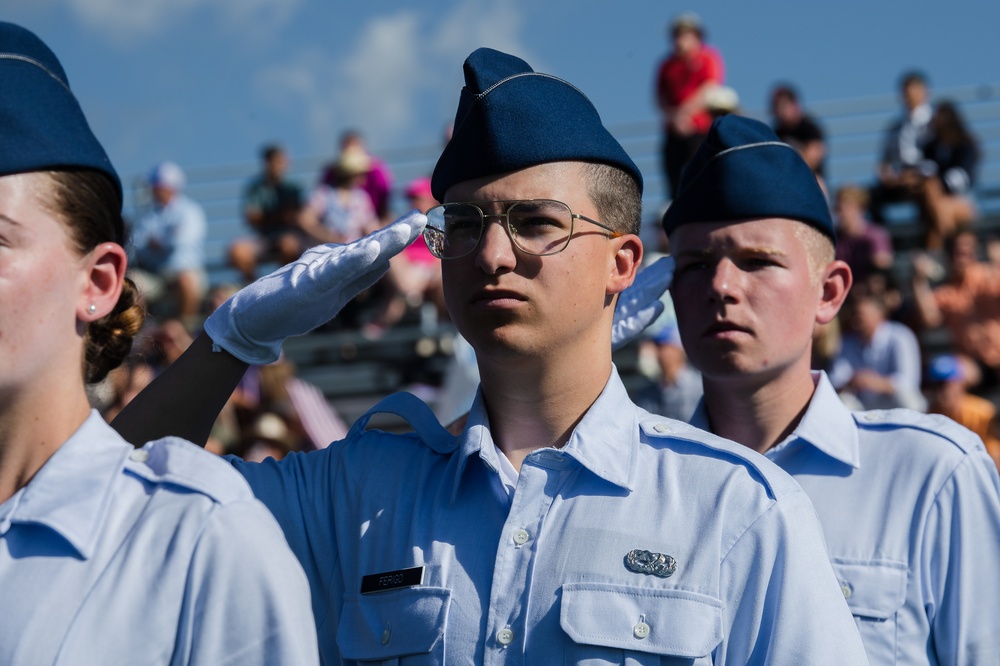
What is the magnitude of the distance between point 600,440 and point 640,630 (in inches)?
15.1

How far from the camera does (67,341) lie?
217cm

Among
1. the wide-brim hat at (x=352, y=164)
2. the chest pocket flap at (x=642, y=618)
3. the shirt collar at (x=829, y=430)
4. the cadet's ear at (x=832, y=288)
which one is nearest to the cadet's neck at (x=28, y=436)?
the chest pocket flap at (x=642, y=618)

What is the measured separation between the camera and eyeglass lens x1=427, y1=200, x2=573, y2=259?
2.63 m

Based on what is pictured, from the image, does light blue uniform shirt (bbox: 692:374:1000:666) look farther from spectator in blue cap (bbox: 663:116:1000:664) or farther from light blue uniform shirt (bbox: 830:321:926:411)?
light blue uniform shirt (bbox: 830:321:926:411)

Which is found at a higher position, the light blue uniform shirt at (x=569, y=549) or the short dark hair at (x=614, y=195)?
the short dark hair at (x=614, y=195)

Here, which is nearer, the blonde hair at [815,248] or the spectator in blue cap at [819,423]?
the spectator in blue cap at [819,423]

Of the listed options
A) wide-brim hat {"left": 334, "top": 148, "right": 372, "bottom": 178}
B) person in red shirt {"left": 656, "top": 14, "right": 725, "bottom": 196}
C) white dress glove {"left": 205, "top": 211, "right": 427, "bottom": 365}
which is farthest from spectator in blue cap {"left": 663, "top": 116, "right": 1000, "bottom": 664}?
wide-brim hat {"left": 334, "top": 148, "right": 372, "bottom": 178}

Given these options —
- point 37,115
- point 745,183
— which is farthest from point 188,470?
point 745,183

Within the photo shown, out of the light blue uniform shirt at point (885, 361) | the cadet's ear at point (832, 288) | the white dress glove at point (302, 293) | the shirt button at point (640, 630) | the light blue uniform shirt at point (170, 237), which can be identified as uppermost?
the white dress glove at point (302, 293)

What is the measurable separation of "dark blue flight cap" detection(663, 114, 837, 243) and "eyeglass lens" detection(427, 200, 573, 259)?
1032 mm

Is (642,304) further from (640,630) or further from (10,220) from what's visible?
(10,220)

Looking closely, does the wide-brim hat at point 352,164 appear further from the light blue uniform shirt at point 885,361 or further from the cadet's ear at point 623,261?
the cadet's ear at point 623,261

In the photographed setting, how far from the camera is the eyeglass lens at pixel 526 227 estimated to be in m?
2.63

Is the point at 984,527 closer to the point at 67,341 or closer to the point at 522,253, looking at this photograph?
the point at 522,253
